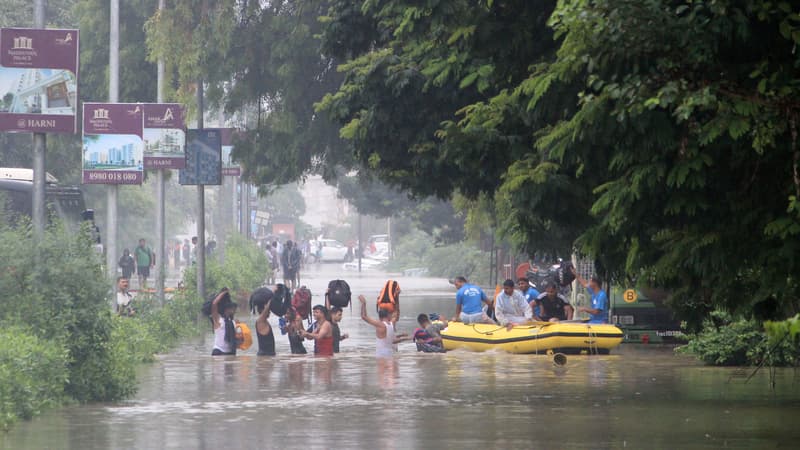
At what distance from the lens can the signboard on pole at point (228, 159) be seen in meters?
36.2

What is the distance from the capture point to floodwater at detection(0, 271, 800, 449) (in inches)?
560

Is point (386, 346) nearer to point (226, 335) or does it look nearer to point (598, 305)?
point (226, 335)

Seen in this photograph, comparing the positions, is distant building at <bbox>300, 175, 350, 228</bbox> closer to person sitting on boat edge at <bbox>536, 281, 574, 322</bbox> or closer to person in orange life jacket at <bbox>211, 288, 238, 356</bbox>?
person sitting on boat edge at <bbox>536, 281, 574, 322</bbox>

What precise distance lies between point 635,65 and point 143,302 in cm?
1811

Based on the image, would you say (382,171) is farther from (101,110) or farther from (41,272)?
(41,272)

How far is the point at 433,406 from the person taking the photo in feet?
57.1

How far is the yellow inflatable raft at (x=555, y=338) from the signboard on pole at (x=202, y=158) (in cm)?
846

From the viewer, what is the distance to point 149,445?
13688 millimetres

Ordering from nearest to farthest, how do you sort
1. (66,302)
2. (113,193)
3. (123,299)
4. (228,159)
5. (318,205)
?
(66,302) < (113,193) < (123,299) < (228,159) < (318,205)

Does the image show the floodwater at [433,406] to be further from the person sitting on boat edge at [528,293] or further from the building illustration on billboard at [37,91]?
the building illustration on billboard at [37,91]

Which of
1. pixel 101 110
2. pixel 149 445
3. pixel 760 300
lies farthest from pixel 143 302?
pixel 760 300

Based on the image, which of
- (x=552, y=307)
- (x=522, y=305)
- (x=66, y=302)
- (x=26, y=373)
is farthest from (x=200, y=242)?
(x=26, y=373)

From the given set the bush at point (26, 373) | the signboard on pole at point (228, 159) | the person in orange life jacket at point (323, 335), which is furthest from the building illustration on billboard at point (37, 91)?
the signboard on pole at point (228, 159)

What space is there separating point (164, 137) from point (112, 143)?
4.56 meters
